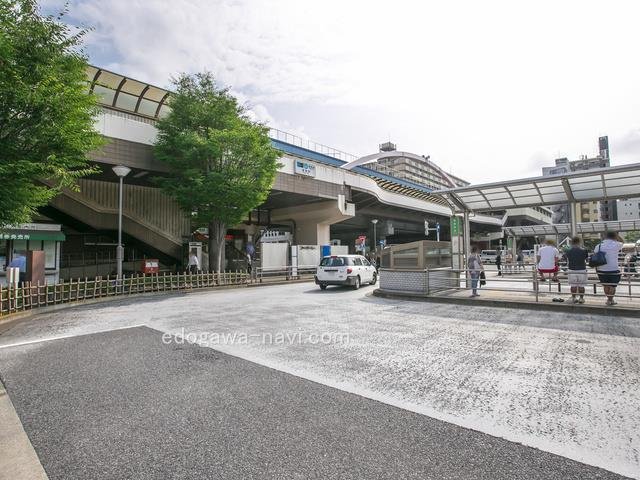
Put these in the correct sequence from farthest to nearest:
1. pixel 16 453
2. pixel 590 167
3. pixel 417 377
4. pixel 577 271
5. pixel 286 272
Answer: pixel 590 167, pixel 286 272, pixel 577 271, pixel 417 377, pixel 16 453

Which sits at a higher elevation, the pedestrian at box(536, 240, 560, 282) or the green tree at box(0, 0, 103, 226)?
the green tree at box(0, 0, 103, 226)

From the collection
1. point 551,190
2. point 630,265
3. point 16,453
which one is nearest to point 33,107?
point 16,453

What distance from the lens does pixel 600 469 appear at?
2.65 metres

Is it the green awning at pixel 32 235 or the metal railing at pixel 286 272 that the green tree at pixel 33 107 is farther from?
the metal railing at pixel 286 272

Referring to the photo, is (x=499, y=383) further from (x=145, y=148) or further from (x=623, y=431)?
(x=145, y=148)

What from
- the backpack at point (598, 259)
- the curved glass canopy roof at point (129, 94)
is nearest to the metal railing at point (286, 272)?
the curved glass canopy roof at point (129, 94)

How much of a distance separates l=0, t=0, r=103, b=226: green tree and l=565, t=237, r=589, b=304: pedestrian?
43.8 feet

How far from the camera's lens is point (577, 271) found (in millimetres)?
9742

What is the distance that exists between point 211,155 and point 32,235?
8604 millimetres

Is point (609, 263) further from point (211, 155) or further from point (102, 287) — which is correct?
point (102, 287)

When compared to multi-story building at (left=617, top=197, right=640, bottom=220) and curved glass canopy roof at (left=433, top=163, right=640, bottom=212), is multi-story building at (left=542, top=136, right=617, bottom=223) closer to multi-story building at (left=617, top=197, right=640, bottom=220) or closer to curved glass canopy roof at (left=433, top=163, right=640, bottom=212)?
multi-story building at (left=617, top=197, right=640, bottom=220)

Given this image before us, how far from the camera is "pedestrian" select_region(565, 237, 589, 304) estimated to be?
972cm

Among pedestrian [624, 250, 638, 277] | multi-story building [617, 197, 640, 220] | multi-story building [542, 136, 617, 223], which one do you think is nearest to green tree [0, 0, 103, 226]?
pedestrian [624, 250, 638, 277]

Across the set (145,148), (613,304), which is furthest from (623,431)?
(145,148)
